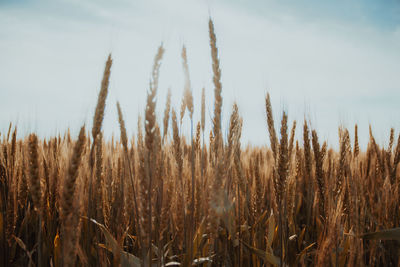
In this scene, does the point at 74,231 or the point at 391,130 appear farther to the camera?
the point at 391,130

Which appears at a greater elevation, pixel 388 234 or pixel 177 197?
pixel 177 197

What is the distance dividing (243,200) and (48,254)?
130cm

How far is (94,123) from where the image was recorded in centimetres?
109

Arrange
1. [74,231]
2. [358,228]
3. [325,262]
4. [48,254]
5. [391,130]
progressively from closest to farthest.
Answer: [74,231]
[325,262]
[358,228]
[48,254]
[391,130]

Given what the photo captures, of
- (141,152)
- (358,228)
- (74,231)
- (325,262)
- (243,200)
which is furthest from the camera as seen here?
(243,200)

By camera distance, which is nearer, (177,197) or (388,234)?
(177,197)

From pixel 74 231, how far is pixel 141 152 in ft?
1.16

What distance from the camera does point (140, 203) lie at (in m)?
1.04

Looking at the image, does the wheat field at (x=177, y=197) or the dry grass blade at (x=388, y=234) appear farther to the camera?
the dry grass blade at (x=388, y=234)

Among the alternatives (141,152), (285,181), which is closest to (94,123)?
(141,152)

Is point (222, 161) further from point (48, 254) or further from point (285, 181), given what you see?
point (48, 254)

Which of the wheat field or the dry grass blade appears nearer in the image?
the wheat field

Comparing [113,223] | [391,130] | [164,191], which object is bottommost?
[113,223]

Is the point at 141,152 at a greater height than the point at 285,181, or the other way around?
the point at 141,152
